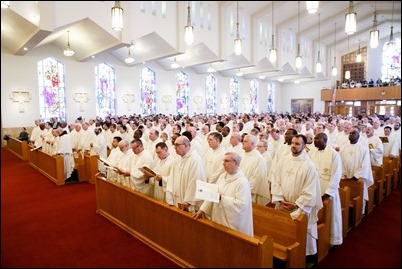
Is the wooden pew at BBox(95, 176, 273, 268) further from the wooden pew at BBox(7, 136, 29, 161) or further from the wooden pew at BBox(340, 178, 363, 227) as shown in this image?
the wooden pew at BBox(7, 136, 29, 161)

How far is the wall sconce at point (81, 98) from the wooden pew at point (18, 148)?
4.29 m

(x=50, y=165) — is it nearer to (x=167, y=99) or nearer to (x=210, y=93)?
(x=167, y=99)

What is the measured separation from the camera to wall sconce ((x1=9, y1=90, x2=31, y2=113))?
15.7m

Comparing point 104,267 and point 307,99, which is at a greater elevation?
point 307,99

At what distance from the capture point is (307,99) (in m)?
31.6

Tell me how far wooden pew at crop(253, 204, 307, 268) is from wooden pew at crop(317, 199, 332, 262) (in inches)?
20.0

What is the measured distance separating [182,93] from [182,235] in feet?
66.1

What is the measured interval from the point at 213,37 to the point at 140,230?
14.3m

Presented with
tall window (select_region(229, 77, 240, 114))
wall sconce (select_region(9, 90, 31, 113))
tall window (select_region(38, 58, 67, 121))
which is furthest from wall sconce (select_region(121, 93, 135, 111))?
tall window (select_region(229, 77, 240, 114))

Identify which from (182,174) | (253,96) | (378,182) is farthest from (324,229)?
(253,96)

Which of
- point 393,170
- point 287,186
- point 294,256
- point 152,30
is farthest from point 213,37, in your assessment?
point 294,256

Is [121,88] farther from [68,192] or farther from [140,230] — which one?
[140,230]

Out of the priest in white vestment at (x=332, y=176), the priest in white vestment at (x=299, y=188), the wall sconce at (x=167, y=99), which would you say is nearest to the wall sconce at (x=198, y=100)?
the wall sconce at (x=167, y=99)

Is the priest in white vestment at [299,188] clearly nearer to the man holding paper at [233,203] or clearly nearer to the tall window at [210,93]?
the man holding paper at [233,203]
